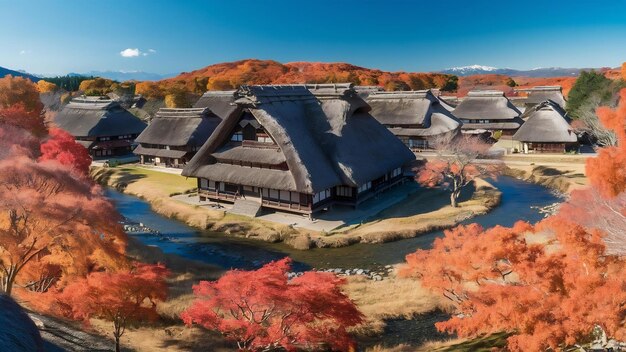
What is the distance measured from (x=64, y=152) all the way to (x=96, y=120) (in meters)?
21.5

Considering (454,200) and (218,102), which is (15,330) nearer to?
(454,200)

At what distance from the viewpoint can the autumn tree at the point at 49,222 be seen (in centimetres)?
1296

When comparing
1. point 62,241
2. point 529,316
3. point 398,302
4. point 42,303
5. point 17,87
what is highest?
point 17,87

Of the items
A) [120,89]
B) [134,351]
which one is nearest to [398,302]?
[134,351]

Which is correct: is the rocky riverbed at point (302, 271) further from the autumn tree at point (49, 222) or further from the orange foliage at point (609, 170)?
the orange foliage at point (609, 170)

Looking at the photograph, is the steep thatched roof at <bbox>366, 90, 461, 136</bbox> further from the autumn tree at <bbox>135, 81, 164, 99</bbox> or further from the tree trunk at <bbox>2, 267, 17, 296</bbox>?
the autumn tree at <bbox>135, 81, 164, 99</bbox>

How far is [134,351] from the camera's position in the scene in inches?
555

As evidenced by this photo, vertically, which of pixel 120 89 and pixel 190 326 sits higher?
pixel 120 89

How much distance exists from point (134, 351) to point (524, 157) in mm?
40794

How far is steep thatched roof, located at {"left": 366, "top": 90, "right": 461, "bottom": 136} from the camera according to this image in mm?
47250

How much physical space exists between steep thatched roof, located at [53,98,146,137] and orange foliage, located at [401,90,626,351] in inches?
1832

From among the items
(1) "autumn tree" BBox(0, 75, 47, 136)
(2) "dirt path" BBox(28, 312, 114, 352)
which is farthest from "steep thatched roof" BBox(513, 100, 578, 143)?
(1) "autumn tree" BBox(0, 75, 47, 136)

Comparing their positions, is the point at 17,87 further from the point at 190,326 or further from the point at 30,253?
the point at 190,326

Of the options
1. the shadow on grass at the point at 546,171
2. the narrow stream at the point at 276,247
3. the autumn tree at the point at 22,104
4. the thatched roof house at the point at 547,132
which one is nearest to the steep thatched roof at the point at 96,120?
the autumn tree at the point at 22,104
